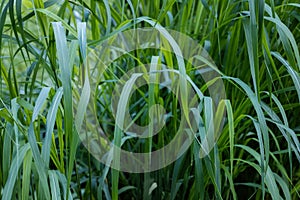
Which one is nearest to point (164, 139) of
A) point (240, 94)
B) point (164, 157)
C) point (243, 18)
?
point (164, 157)

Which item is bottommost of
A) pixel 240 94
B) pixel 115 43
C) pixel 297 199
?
pixel 297 199

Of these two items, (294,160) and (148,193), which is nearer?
(148,193)

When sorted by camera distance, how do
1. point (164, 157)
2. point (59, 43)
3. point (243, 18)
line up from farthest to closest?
point (164, 157) < point (243, 18) < point (59, 43)

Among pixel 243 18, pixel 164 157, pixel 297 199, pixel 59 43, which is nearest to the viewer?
pixel 59 43

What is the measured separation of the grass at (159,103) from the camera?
→ 66 centimetres

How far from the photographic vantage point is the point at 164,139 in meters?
0.91

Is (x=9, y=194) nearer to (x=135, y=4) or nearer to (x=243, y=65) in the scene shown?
(x=135, y=4)

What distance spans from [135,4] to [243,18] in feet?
0.62

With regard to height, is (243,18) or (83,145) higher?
(243,18)

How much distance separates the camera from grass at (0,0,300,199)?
663mm

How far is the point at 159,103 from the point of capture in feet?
2.85

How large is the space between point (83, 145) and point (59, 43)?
411 millimetres

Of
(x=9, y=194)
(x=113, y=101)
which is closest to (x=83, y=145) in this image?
(x=113, y=101)

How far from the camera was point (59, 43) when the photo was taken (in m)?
0.64
